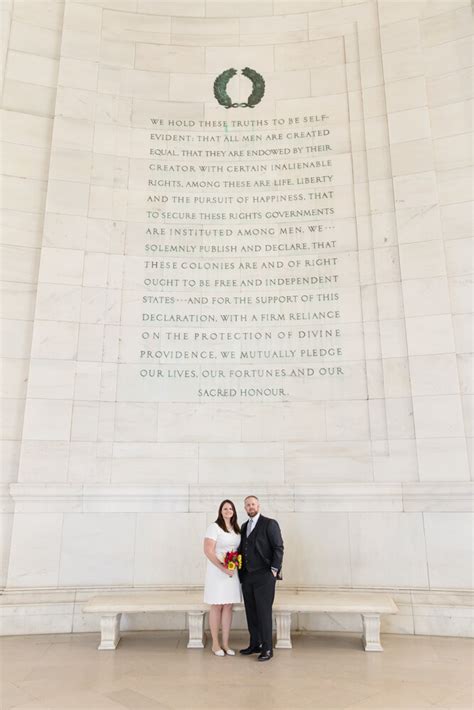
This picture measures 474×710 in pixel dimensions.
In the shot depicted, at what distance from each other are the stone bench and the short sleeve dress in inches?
20.2

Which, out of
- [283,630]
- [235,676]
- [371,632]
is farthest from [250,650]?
[371,632]

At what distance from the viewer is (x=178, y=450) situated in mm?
8336

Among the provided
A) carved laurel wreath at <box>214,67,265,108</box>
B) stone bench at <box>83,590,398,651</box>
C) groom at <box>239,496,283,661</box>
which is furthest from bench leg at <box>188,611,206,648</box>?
carved laurel wreath at <box>214,67,265,108</box>

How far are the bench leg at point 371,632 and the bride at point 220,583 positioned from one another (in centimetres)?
167

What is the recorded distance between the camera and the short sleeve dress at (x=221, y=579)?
6.14 metres

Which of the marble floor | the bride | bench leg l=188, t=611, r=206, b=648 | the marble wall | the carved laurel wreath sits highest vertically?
the carved laurel wreath

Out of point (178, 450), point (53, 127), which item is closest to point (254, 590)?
point (178, 450)

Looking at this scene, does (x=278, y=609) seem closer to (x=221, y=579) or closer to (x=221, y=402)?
(x=221, y=579)

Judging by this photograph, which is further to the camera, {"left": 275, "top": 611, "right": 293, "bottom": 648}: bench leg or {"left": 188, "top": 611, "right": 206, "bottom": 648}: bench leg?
{"left": 188, "top": 611, "right": 206, "bottom": 648}: bench leg

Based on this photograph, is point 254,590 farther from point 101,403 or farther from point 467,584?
point 101,403

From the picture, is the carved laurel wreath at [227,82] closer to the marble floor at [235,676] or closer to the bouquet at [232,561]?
the bouquet at [232,561]

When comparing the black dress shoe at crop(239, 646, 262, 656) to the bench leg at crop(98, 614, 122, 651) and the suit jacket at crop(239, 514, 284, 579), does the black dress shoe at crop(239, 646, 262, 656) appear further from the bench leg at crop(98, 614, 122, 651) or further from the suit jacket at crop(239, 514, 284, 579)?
the bench leg at crop(98, 614, 122, 651)

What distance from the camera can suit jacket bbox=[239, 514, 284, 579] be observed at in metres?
6.11

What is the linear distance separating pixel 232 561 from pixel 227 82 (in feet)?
29.5
